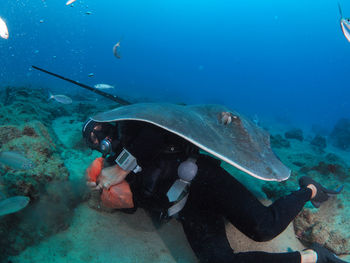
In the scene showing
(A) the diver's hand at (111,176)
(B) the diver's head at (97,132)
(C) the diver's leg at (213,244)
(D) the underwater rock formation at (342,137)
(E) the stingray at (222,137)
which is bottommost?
(D) the underwater rock formation at (342,137)

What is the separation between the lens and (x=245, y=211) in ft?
7.36

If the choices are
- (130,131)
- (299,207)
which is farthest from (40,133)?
(299,207)

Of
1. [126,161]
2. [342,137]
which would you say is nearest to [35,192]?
[126,161]

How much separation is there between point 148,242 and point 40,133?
2862mm

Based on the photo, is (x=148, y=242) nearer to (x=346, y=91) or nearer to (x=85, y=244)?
(x=85, y=244)

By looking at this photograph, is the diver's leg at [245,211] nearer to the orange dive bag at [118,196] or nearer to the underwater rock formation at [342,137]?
the orange dive bag at [118,196]

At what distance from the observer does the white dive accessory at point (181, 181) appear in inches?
89.1

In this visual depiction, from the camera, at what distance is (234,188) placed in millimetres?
2334

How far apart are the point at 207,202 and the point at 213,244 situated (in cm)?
48

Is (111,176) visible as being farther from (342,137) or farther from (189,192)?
(342,137)

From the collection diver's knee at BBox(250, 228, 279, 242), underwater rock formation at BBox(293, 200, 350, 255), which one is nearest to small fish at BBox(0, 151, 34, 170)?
diver's knee at BBox(250, 228, 279, 242)

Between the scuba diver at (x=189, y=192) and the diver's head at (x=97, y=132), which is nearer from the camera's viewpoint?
the scuba diver at (x=189, y=192)

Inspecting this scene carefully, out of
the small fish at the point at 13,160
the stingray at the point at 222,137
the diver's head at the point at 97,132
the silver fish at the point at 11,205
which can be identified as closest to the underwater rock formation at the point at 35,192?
the small fish at the point at 13,160

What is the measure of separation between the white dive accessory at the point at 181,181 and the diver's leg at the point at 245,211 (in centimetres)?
32
